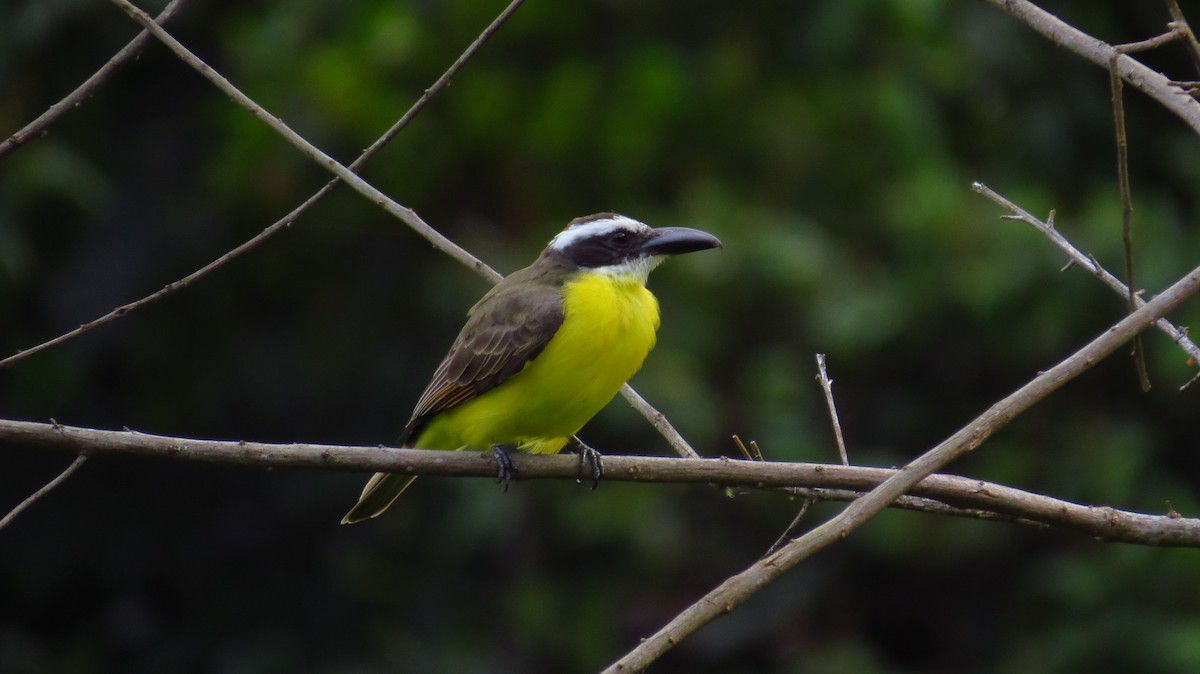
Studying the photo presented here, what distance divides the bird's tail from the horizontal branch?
1373 mm

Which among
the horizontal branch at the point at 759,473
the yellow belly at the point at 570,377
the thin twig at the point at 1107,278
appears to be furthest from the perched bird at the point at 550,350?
the thin twig at the point at 1107,278

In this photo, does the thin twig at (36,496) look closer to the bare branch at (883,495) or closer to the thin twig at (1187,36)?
the bare branch at (883,495)

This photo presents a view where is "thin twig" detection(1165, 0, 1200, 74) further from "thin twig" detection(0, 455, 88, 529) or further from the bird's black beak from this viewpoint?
"thin twig" detection(0, 455, 88, 529)

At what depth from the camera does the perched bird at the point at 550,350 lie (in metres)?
4.21

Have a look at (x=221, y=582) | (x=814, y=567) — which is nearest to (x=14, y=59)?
(x=221, y=582)

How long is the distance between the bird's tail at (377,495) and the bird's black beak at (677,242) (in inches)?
40.0

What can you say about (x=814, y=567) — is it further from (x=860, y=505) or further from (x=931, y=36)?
(x=860, y=505)

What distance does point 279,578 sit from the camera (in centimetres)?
749

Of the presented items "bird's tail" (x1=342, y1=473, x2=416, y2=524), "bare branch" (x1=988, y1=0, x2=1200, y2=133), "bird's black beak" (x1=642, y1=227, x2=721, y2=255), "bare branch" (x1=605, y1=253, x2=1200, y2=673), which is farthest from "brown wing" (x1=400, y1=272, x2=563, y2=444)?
"bare branch" (x1=605, y1=253, x2=1200, y2=673)

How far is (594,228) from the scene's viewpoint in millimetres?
4719

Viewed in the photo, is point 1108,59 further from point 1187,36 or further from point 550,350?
point 550,350

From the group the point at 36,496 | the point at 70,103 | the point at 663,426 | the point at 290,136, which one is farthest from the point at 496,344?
the point at 36,496

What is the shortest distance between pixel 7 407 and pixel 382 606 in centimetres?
204

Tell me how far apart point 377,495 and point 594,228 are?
3.48 ft
